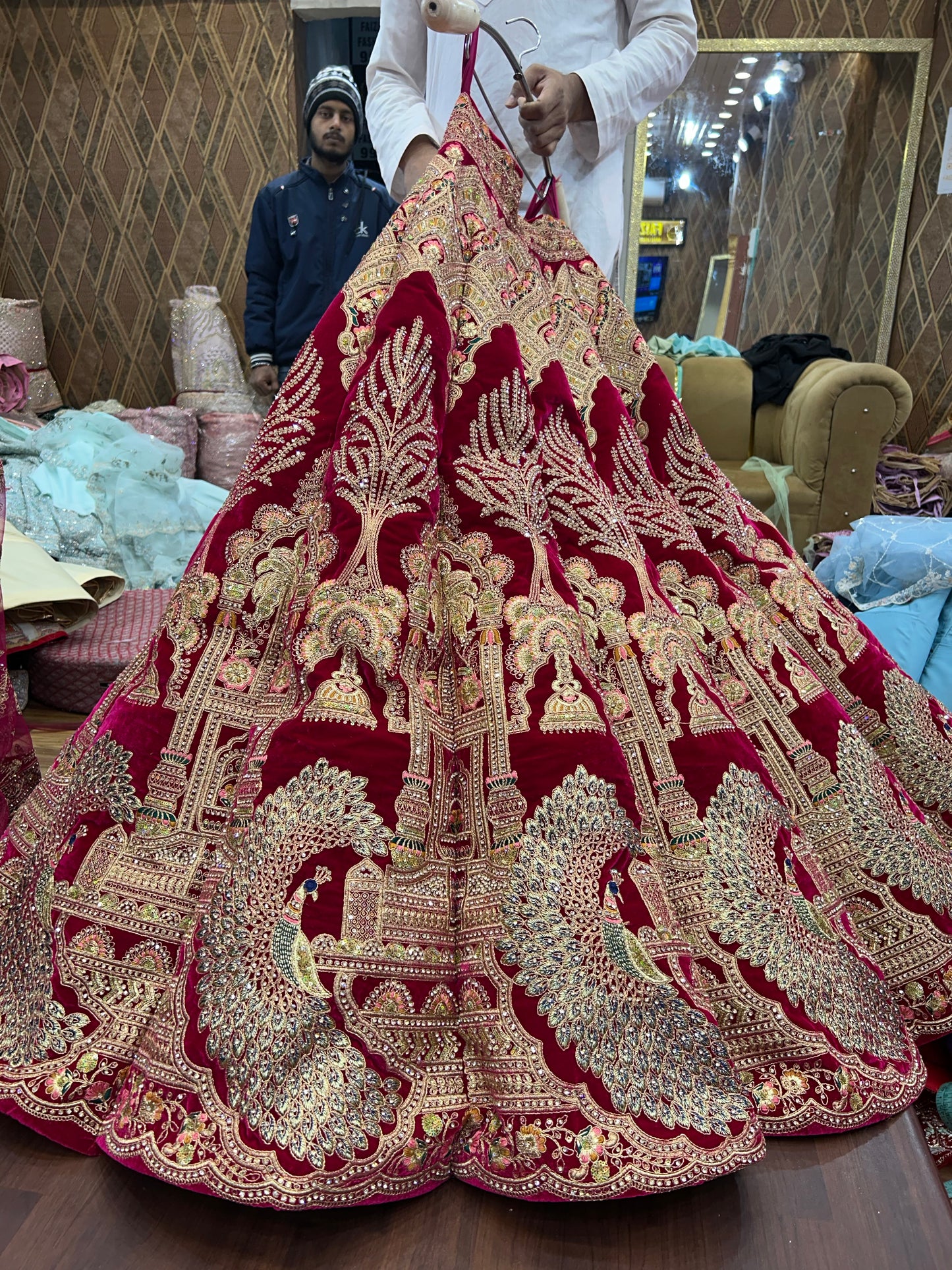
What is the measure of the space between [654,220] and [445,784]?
410 cm

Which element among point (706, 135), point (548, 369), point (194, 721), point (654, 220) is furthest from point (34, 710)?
point (706, 135)

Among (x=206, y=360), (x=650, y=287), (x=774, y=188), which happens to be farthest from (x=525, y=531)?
(x=774, y=188)

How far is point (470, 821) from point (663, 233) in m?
4.10

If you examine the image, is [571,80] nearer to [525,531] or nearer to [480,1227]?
[525,531]

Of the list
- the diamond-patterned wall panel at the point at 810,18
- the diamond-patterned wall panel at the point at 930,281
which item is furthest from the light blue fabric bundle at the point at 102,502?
the diamond-patterned wall panel at the point at 930,281

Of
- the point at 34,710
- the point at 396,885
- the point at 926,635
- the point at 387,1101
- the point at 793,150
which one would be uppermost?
the point at 793,150

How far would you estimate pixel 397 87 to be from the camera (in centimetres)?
121

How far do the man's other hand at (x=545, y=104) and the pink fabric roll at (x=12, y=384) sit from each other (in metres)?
2.50

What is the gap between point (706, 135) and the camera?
4.24 m

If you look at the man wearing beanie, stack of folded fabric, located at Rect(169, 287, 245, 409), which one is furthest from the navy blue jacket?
stack of folded fabric, located at Rect(169, 287, 245, 409)

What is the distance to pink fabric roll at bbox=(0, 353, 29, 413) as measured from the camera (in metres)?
3.05

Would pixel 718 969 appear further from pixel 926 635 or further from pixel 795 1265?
pixel 926 635

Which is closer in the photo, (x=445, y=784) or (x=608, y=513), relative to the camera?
(x=445, y=784)

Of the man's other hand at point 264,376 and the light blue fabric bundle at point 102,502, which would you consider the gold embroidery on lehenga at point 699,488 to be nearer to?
the light blue fabric bundle at point 102,502
